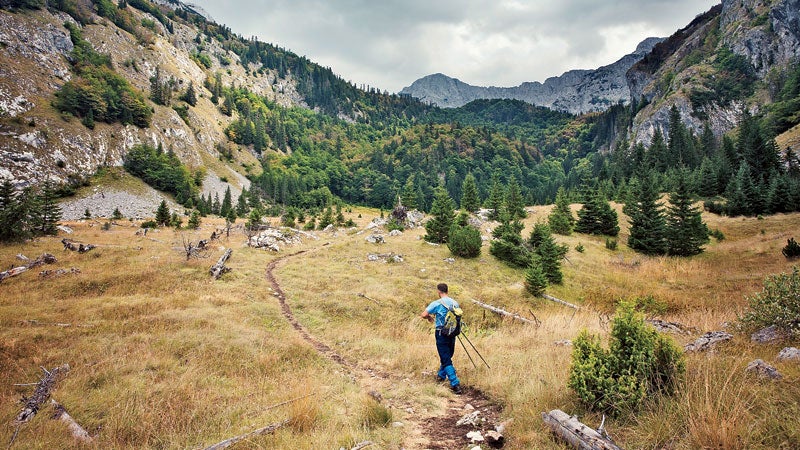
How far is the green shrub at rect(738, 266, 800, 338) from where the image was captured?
21.1ft

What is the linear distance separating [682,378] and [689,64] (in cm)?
20589

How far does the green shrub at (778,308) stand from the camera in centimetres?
642

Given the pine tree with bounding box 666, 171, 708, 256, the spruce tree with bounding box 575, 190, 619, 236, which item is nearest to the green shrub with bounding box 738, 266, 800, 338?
the pine tree with bounding box 666, 171, 708, 256

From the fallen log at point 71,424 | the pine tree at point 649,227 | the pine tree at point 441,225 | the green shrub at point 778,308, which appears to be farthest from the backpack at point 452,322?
the pine tree at point 649,227

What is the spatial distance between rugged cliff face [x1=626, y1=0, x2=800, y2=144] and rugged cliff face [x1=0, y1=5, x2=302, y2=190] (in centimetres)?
16729

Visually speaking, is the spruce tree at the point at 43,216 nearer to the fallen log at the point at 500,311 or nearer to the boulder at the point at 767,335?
the fallen log at the point at 500,311

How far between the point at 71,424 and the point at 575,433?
321 inches

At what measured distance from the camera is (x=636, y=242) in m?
34.2

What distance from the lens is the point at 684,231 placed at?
30.8 meters

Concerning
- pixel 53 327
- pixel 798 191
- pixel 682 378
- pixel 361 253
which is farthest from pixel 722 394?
pixel 798 191

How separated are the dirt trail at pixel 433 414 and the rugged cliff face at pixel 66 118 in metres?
83.7

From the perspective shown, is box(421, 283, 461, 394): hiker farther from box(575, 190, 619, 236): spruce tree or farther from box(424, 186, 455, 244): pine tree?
box(575, 190, 619, 236): spruce tree

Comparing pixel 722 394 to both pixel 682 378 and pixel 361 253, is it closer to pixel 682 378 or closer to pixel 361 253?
pixel 682 378

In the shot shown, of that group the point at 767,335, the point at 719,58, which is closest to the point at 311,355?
the point at 767,335
